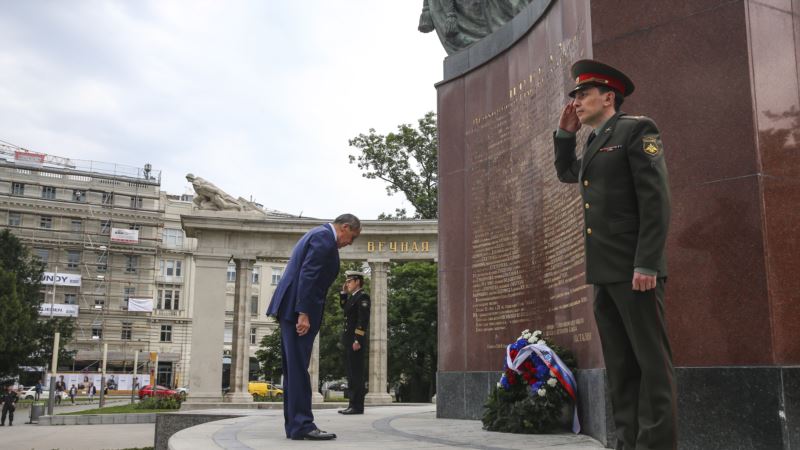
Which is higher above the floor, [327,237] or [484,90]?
[484,90]

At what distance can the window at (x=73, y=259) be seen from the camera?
243ft

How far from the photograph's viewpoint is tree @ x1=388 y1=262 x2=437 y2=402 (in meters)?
36.8

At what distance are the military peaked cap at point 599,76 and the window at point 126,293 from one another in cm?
7662

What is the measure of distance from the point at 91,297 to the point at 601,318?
7657 centimetres

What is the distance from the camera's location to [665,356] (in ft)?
14.0

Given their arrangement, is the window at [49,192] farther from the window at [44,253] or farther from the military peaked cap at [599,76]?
the military peaked cap at [599,76]

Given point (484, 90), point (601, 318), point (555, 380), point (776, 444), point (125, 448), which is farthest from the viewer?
point (125, 448)


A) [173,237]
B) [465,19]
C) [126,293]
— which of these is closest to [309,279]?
[465,19]

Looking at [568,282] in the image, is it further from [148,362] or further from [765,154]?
[148,362]

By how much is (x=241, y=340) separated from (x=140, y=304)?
163 feet

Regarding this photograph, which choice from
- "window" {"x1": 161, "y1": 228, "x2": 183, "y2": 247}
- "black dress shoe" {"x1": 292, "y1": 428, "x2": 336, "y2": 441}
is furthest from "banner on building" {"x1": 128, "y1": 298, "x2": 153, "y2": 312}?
"black dress shoe" {"x1": 292, "y1": 428, "x2": 336, "y2": 441}

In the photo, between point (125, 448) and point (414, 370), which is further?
point (414, 370)

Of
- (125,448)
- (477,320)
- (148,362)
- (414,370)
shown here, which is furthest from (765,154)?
(148,362)

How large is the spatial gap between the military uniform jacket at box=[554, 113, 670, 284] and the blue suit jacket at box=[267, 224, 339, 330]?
3.27 m
